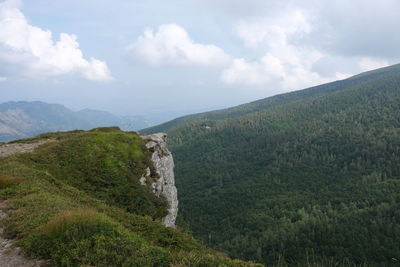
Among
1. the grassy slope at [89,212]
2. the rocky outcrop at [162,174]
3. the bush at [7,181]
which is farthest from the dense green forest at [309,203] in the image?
the bush at [7,181]

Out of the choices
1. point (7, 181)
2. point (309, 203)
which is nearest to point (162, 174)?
point (7, 181)

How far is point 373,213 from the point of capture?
10975 cm

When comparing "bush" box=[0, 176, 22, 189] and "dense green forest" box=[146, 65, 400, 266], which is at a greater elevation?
A: "bush" box=[0, 176, 22, 189]

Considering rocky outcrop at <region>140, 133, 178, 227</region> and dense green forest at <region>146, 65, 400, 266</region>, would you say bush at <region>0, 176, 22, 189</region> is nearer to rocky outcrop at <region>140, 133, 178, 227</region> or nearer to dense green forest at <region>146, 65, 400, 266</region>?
rocky outcrop at <region>140, 133, 178, 227</region>

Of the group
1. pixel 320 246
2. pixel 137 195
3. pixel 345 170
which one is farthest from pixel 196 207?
pixel 137 195

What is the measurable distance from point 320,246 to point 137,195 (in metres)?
103

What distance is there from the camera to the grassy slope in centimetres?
753

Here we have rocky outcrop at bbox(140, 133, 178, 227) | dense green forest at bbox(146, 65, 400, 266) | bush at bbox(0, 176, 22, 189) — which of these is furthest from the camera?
dense green forest at bbox(146, 65, 400, 266)

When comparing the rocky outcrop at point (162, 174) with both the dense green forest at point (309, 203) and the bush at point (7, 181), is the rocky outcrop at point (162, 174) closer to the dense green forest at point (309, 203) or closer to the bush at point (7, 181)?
the bush at point (7, 181)

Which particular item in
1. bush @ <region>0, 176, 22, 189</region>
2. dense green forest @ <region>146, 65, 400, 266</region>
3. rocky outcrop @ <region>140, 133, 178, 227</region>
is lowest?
dense green forest @ <region>146, 65, 400, 266</region>

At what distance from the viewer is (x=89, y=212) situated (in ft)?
29.7

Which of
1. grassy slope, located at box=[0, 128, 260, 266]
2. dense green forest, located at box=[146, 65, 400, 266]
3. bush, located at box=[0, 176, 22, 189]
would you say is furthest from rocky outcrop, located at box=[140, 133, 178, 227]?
dense green forest, located at box=[146, 65, 400, 266]

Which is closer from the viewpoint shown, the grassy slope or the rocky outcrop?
the grassy slope

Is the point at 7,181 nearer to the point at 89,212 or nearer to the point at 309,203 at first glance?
the point at 89,212
